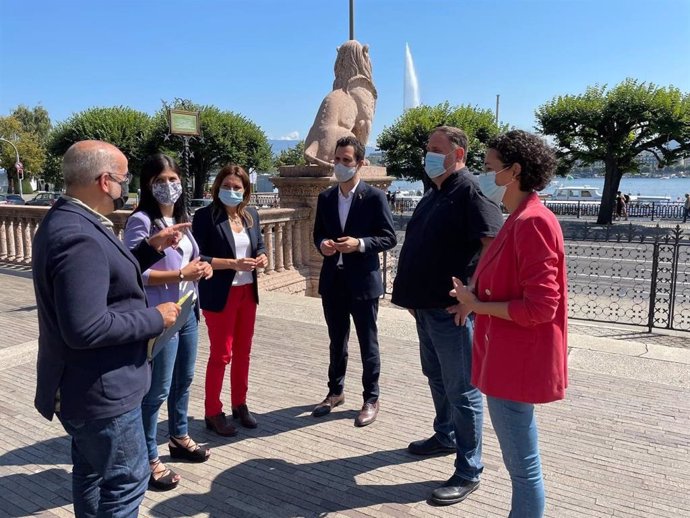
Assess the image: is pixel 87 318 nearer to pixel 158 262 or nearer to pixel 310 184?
pixel 158 262

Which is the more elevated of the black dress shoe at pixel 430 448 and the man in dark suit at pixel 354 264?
the man in dark suit at pixel 354 264

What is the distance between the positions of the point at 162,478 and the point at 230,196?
1.85 meters

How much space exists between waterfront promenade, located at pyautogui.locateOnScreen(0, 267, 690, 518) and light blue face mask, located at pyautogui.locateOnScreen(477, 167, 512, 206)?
1.71 m

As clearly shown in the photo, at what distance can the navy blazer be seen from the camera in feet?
6.25

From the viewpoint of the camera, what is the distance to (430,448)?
361 centimetres

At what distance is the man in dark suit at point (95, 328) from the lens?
6.29ft

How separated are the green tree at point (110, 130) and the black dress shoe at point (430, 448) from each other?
45224 mm

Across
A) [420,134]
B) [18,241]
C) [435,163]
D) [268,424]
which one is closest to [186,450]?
[268,424]

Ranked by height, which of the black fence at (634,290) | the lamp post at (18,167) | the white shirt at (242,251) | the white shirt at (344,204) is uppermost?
the lamp post at (18,167)

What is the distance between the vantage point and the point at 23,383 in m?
4.93

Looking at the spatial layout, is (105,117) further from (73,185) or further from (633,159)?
(73,185)

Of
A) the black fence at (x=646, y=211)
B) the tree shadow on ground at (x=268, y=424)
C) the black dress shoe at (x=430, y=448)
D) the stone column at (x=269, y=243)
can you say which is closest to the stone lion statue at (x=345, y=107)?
the stone column at (x=269, y=243)

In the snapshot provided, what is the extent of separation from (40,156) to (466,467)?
6369 centimetres

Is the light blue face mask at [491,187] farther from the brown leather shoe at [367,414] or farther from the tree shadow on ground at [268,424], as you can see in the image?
the tree shadow on ground at [268,424]
